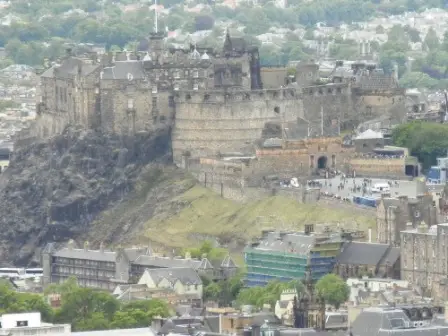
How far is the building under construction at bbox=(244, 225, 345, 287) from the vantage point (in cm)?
14688

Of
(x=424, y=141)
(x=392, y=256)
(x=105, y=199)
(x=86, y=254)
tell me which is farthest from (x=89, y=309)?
(x=105, y=199)

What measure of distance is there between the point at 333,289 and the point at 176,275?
39.5 ft

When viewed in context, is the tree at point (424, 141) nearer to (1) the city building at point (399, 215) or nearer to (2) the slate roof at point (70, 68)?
(1) the city building at point (399, 215)

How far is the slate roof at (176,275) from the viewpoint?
149 meters

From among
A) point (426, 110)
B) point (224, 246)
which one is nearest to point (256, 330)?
point (224, 246)

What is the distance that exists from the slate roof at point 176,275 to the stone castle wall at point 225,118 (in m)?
20.9

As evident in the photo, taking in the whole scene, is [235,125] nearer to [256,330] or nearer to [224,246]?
[224,246]

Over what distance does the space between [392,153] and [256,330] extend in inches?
1732

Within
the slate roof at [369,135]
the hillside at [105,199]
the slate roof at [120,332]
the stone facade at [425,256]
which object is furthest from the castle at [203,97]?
the slate roof at [120,332]

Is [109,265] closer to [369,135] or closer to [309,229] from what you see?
[309,229]

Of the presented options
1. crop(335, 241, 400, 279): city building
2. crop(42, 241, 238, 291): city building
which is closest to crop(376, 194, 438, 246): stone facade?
crop(335, 241, 400, 279): city building

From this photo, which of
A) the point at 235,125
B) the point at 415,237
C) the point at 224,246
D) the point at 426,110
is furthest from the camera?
Result: the point at 426,110

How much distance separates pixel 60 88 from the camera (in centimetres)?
17975

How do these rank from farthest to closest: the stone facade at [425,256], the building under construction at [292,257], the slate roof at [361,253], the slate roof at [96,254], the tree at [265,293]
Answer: the slate roof at [96,254]
the building under construction at [292,257]
the slate roof at [361,253]
the stone facade at [425,256]
the tree at [265,293]
